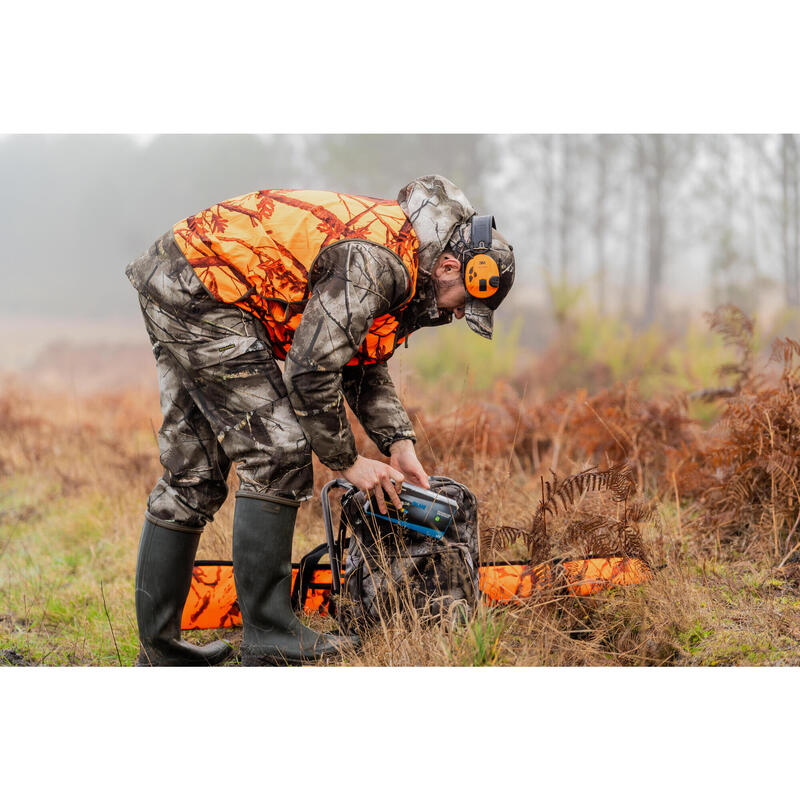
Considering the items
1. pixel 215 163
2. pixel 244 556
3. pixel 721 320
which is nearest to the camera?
pixel 244 556

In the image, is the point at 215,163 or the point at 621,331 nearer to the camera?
the point at 621,331

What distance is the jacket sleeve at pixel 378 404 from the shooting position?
313 centimetres

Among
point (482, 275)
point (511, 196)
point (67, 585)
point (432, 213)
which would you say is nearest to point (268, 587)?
point (482, 275)

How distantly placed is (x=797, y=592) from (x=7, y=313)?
73.5 ft

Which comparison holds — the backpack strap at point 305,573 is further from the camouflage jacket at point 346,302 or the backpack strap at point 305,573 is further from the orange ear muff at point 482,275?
the orange ear muff at point 482,275

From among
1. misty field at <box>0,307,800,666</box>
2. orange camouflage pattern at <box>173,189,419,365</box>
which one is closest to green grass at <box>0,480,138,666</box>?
misty field at <box>0,307,800,666</box>

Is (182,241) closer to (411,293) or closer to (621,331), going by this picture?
(411,293)

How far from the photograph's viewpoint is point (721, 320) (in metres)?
4.78

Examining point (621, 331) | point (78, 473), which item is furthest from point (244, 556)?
point (621, 331)

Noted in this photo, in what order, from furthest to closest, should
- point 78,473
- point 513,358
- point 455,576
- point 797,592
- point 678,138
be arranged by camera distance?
point 678,138 → point 513,358 → point 78,473 → point 797,592 → point 455,576

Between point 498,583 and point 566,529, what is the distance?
0.40 meters

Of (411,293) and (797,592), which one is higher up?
(411,293)

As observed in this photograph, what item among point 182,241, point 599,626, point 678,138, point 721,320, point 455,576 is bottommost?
point 599,626

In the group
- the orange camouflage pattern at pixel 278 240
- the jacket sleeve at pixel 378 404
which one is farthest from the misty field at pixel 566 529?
the orange camouflage pattern at pixel 278 240
